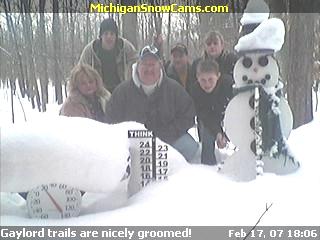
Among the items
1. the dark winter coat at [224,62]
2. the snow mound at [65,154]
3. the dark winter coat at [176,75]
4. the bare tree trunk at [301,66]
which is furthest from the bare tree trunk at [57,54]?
the bare tree trunk at [301,66]

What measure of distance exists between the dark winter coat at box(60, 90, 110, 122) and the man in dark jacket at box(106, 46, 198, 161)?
3cm

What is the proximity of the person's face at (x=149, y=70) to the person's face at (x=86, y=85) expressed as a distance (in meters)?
0.18

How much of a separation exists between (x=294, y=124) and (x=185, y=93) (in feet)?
1.48

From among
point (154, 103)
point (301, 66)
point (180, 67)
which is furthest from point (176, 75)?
point (301, 66)

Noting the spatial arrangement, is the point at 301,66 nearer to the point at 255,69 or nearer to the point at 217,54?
the point at 255,69

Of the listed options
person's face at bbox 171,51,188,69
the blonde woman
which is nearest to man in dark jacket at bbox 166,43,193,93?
person's face at bbox 171,51,188,69

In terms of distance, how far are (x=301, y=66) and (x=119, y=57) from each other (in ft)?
2.30

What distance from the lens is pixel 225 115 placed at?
1768mm

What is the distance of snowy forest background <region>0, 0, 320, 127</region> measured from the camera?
1.65 m

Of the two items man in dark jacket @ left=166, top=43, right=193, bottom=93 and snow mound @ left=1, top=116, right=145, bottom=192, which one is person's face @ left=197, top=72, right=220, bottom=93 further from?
snow mound @ left=1, top=116, right=145, bottom=192

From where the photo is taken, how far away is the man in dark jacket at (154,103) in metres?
1.71

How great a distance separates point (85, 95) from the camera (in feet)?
Result: 5.66

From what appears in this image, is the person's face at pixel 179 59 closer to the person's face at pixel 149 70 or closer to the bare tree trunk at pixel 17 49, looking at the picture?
the person's face at pixel 149 70

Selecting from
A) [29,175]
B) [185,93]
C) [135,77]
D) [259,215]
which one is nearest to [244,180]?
[259,215]
